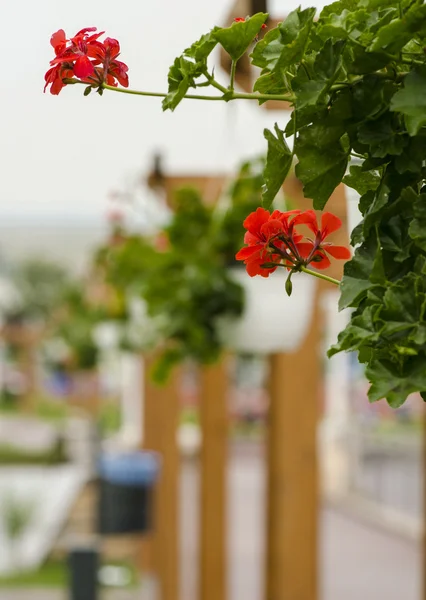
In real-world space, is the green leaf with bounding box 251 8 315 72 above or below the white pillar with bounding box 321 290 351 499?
above

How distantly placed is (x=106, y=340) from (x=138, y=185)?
58 cm

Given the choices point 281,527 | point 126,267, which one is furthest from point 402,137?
point 126,267

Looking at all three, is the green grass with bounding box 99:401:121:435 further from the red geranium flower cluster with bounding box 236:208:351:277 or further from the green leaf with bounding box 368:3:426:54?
the green leaf with bounding box 368:3:426:54

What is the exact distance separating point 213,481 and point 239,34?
269 centimetres

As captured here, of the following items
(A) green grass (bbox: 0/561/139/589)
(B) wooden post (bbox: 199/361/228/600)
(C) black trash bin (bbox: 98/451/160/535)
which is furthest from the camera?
(A) green grass (bbox: 0/561/139/589)

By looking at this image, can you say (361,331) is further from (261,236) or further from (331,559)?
(331,559)

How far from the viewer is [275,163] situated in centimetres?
44

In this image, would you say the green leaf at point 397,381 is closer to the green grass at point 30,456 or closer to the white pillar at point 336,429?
the green grass at point 30,456

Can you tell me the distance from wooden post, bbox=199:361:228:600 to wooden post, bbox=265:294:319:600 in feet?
3.25

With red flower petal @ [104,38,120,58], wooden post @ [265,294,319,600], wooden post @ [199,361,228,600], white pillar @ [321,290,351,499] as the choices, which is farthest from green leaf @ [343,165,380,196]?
white pillar @ [321,290,351,499]

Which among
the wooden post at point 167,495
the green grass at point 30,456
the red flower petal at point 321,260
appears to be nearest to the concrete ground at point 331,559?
the wooden post at point 167,495

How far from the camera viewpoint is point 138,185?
3.32m

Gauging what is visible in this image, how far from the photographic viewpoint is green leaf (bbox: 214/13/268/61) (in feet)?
1.45

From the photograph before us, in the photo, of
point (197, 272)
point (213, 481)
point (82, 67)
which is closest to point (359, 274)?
point (82, 67)
